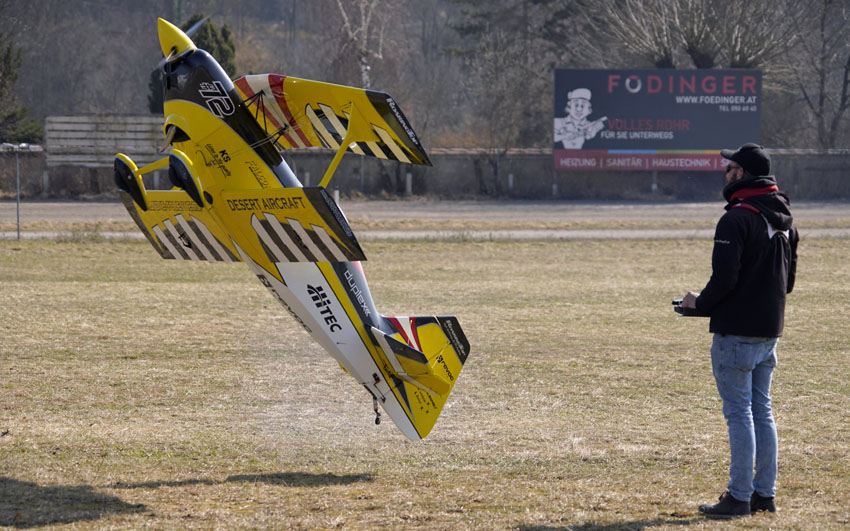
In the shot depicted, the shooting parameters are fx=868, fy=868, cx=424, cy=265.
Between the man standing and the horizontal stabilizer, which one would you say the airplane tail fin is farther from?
the man standing

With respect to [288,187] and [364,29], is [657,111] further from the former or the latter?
[288,187]

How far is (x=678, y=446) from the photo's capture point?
7988mm

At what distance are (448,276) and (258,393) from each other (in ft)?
35.1

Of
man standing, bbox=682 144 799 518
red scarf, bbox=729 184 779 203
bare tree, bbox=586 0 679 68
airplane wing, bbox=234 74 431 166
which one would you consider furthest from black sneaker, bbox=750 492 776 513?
bare tree, bbox=586 0 679 68

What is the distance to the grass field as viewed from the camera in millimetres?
6336

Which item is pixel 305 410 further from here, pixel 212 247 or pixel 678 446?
pixel 678 446

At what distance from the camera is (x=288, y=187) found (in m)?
7.76

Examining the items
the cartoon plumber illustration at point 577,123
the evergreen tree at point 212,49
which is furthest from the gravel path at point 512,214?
the evergreen tree at point 212,49

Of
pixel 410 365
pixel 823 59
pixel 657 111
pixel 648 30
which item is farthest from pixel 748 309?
pixel 823 59

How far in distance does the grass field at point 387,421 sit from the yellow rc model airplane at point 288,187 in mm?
813

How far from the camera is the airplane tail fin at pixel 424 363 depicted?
7.88 meters

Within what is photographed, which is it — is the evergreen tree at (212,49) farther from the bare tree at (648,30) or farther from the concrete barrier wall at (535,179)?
the bare tree at (648,30)

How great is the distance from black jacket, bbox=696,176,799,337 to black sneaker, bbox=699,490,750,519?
1170 millimetres

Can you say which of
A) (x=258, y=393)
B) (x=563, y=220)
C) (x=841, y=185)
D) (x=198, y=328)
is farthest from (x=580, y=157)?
(x=258, y=393)
